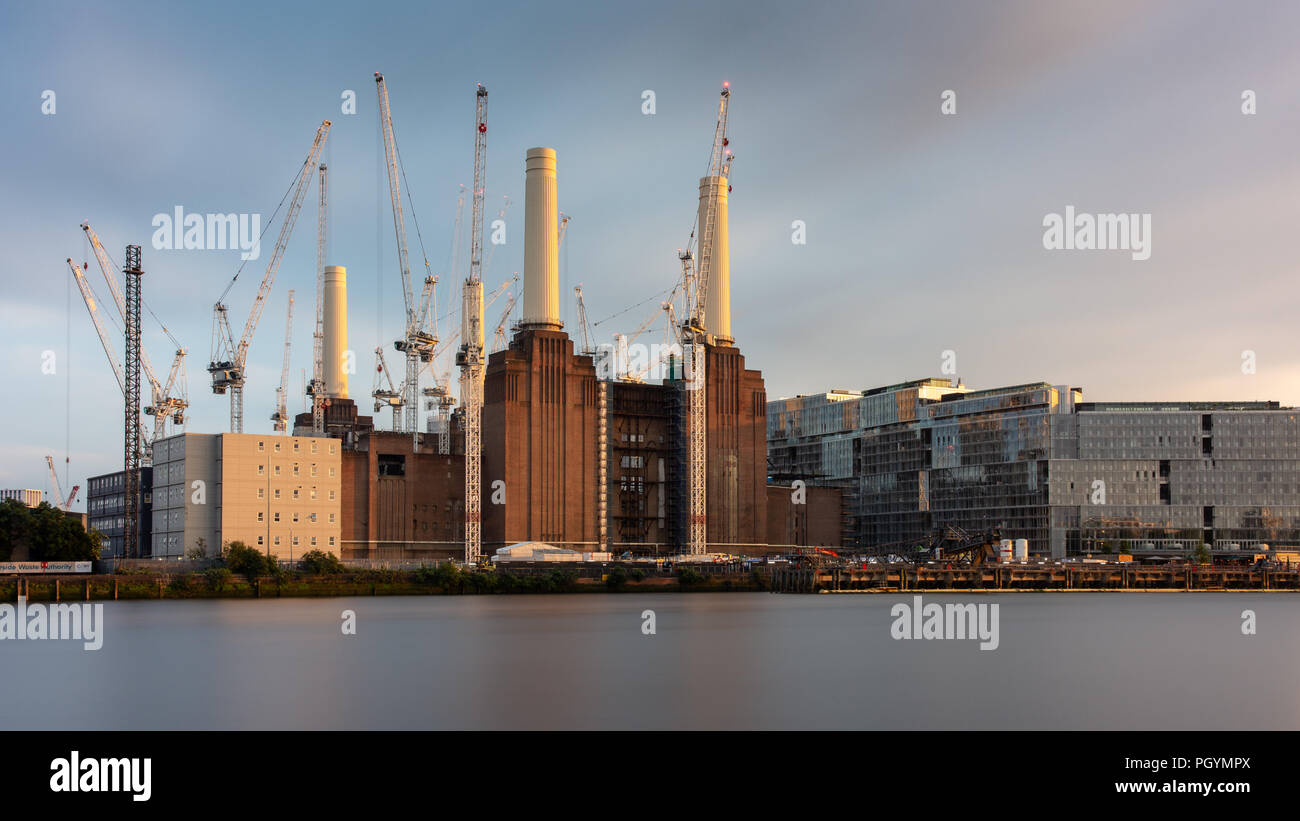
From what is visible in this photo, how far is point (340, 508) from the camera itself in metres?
134

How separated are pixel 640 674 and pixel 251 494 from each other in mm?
81387

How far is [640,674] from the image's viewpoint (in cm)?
5381

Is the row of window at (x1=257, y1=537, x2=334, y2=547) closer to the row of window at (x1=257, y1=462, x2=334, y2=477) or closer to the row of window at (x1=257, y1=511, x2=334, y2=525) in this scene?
the row of window at (x1=257, y1=511, x2=334, y2=525)

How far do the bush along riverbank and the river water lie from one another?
14.1m

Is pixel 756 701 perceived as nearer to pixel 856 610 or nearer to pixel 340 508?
pixel 856 610

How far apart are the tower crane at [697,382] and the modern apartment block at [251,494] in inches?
1511

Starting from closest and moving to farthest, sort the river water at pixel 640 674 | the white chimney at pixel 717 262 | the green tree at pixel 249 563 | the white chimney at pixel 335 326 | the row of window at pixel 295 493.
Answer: the river water at pixel 640 674, the green tree at pixel 249 563, the row of window at pixel 295 493, the white chimney at pixel 717 262, the white chimney at pixel 335 326

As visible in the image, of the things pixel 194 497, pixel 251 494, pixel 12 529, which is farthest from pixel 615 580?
A: pixel 12 529

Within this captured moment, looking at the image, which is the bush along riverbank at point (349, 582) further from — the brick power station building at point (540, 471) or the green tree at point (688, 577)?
the brick power station building at point (540, 471)

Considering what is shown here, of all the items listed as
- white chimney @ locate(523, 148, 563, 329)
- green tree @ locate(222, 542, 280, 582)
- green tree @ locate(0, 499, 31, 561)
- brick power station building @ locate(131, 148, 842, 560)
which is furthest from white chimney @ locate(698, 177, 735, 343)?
green tree @ locate(0, 499, 31, 561)

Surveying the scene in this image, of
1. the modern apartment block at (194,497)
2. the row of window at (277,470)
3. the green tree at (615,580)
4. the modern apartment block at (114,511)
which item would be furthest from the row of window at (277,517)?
the green tree at (615,580)

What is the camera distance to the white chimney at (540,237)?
463 ft

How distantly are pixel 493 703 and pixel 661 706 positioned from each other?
562 centimetres
